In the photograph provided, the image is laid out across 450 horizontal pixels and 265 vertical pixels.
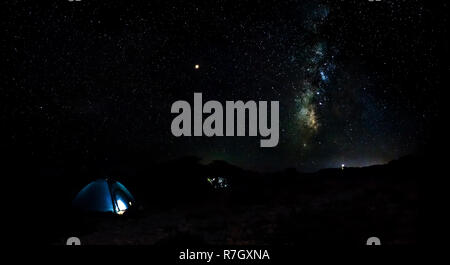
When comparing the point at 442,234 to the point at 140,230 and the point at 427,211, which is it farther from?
the point at 140,230

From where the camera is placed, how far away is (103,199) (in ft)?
28.6

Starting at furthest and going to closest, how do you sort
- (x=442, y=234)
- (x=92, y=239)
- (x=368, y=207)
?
(x=368, y=207) < (x=92, y=239) < (x=442, y=234)

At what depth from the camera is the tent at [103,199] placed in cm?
859

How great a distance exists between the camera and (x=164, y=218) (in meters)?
8.12

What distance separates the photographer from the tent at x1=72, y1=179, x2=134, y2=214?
28.2 ft

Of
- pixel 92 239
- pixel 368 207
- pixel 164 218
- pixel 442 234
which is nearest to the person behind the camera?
pixel 442 234

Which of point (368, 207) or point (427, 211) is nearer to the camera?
point (427, 211)
